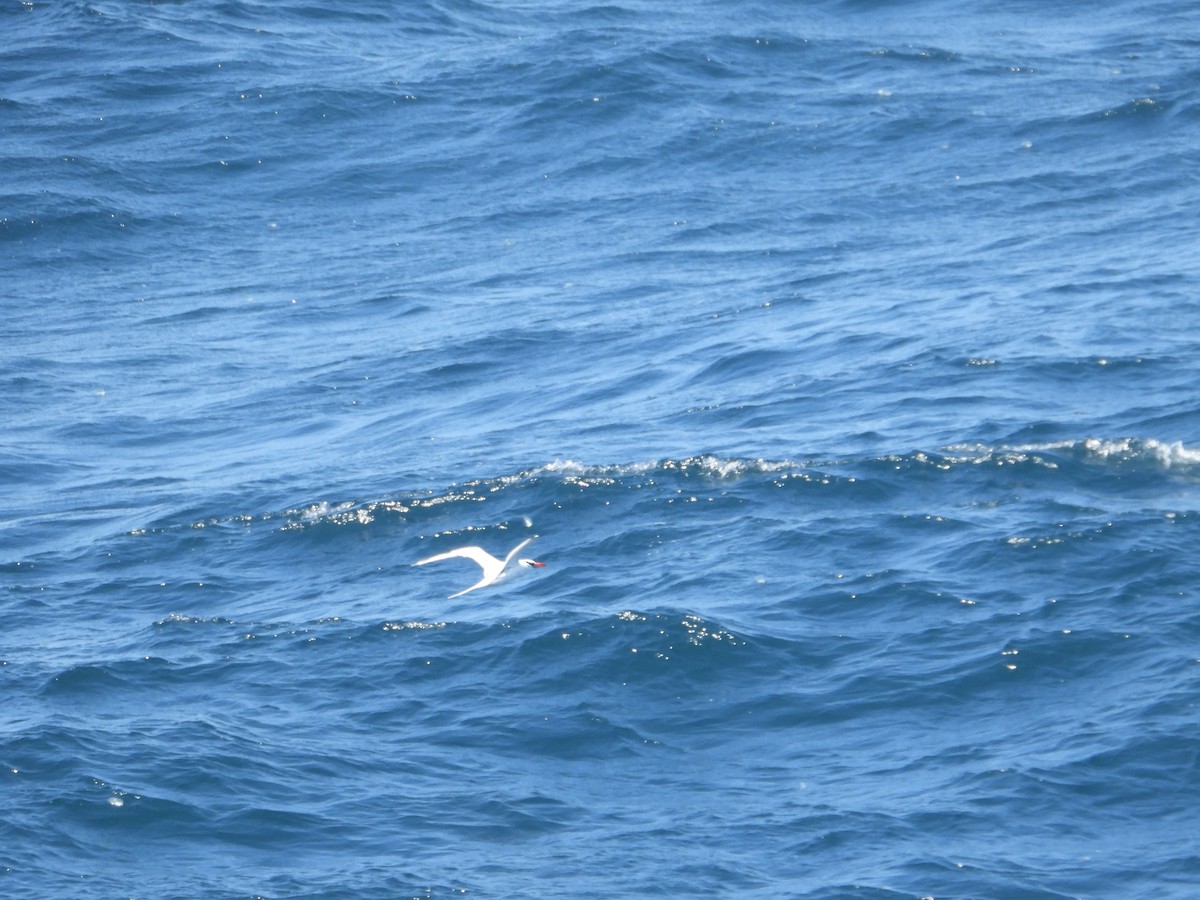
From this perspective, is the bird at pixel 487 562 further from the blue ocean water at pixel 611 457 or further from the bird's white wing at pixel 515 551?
the blue ocean water at pixel 611 457

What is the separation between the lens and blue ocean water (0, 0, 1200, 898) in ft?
59.2

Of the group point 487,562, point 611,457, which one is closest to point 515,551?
A: point 487,562

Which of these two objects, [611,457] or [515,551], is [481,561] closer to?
[515,551]

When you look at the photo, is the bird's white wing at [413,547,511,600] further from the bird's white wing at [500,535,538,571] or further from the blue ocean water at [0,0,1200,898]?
the blue ocean water at [0,0,1200,898]

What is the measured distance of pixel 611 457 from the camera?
27.1 m

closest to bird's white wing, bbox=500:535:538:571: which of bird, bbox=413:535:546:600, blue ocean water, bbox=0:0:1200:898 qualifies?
bird, bbox=413:535:546:600

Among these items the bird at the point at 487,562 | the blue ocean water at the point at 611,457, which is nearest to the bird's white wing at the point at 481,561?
the bird at the point at 487,562

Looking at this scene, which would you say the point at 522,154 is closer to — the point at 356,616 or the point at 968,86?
the point at 968,86

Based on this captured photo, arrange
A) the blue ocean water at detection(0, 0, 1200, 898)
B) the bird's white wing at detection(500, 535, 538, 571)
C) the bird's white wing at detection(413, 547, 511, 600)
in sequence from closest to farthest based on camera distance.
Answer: the blue ocean water at detection(0, 0, 1200, 898)
the bird's white wing at detection(413, 547, 511, 600)
the bird's white wing at detection(500, 535, 538, 571)

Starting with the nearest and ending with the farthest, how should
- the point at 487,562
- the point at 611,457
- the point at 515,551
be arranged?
the point at 487,562 < the point at 515,551 < the point at 611,457

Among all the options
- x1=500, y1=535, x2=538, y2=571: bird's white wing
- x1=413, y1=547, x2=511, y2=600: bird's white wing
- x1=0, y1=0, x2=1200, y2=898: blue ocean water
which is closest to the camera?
x1=0, y1=0, x2=1200, y2=898: blue ocean water

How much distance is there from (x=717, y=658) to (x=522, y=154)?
26.2m

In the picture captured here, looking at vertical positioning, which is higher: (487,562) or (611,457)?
(611,457)

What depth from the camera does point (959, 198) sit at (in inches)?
1513
